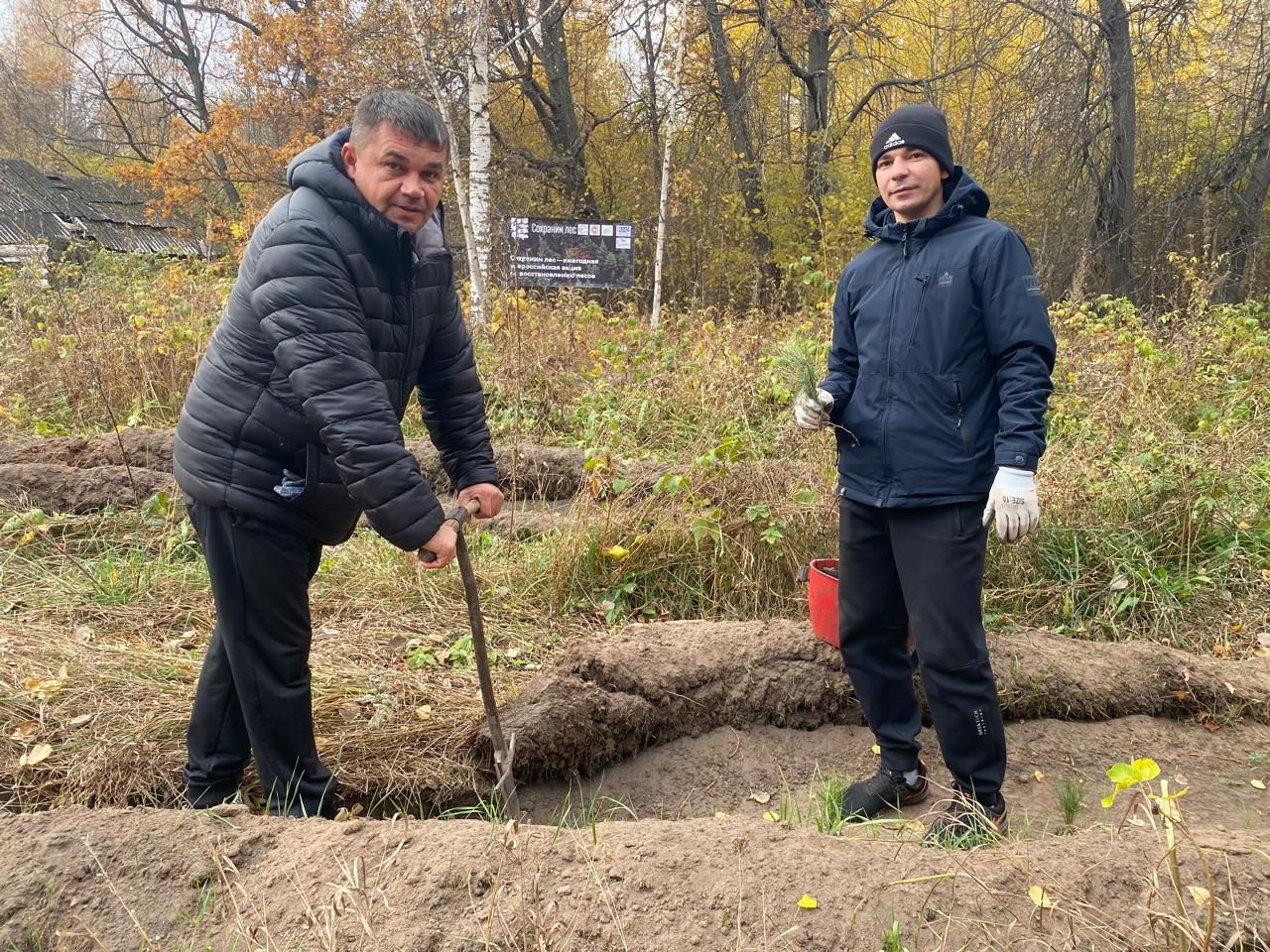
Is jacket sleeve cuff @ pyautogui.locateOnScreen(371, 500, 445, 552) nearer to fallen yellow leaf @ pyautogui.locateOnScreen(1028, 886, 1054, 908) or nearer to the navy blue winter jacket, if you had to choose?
the navy blue winter jacket

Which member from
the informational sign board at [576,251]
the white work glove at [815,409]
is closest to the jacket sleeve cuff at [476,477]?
the white work glove at [815,409]

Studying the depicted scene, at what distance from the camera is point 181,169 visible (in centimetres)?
2108

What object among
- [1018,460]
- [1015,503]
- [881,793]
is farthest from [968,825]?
[1018,460]

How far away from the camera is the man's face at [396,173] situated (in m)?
2.10

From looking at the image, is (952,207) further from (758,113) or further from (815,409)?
(758,113)

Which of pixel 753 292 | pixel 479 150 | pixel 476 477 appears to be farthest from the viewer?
pixel 753 292

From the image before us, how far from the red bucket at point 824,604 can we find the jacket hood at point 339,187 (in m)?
1.88

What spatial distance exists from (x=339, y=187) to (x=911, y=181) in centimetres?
154

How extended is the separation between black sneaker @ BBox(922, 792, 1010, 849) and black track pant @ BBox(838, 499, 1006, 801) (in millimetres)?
57

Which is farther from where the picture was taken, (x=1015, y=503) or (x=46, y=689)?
(x=46, y=689)

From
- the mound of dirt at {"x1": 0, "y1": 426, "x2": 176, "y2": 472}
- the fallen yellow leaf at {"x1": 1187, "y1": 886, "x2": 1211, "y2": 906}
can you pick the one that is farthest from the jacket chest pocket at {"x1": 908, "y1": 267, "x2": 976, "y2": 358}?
the mound of dirt at {"x1": 0, "y1": 426, "x2": 176, "y2": 472}

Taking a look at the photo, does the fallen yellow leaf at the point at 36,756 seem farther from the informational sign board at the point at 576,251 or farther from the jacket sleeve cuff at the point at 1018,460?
the informational sign board at the point at 576,251

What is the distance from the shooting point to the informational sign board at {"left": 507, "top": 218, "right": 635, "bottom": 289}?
9969 mm

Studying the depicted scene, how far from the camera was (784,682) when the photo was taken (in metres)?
3.45
